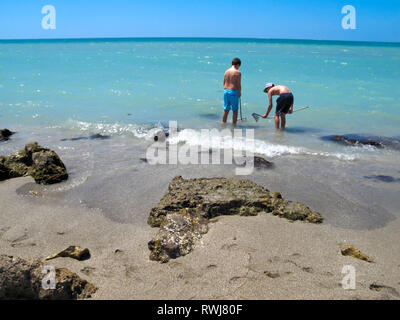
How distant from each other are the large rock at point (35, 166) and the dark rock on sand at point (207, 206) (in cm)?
214

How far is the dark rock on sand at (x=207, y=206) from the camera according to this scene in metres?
3.71

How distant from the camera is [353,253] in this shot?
341 centimetres

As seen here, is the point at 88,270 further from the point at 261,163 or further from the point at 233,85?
the point at 233,85

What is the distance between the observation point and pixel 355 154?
7164 millimetres

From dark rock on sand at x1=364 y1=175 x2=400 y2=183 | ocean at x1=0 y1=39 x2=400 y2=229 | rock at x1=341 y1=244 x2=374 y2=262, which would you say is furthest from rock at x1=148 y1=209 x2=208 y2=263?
dark rock on sand at x1=364 y1=175 x2=400 y2=183

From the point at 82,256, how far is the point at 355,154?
5.99m

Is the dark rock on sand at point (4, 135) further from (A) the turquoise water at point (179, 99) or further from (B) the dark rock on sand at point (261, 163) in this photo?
(B) the dark rock on sand at point (261, 163)

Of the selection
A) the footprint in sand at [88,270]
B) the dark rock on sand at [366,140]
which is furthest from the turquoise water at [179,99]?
the footprint in sand at [88,270]

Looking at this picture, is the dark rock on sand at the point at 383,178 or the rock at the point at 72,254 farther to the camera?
the dark rock on sand at the point at 383,178

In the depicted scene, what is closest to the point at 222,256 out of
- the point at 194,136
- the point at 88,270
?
the point at 88,270

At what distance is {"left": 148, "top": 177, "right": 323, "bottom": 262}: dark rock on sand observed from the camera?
371cm

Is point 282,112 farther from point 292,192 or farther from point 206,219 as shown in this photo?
point 206,219
